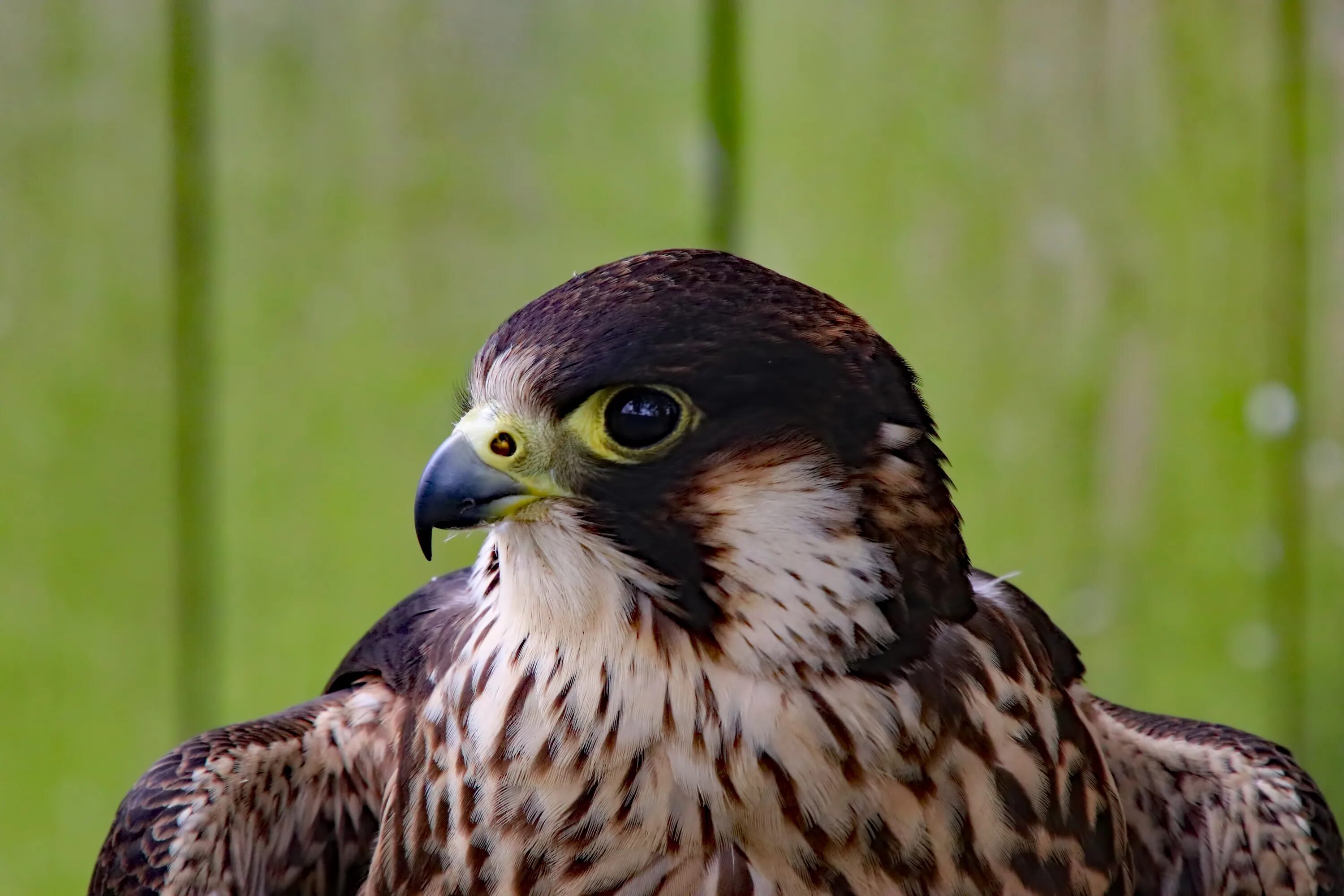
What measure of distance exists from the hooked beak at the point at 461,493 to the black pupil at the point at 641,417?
102 mm

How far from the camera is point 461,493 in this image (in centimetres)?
115

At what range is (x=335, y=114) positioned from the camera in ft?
6.81

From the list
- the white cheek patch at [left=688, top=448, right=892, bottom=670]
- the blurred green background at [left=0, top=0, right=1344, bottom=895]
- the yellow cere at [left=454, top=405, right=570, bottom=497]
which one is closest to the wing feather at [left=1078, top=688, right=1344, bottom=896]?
the white cheek patch at [left=688, top=448, right=892, bottom=670]

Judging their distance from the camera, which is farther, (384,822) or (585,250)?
(585,250)

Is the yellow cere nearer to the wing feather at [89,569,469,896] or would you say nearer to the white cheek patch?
the white cheek patch

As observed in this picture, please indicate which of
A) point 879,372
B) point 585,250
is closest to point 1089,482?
point 585,250

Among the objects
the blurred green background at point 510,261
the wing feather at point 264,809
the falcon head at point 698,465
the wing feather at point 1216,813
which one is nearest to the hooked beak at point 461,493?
the falcon head at point 698,465

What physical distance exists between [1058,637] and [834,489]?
1.49ft

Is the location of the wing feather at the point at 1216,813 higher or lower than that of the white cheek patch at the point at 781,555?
lower

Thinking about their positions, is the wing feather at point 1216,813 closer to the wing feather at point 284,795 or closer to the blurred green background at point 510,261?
the blurred green background at point 510,261

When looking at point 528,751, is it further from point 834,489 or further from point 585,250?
point 585,250

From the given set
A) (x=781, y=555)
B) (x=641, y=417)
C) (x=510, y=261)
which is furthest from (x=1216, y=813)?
(x=510, y=261)

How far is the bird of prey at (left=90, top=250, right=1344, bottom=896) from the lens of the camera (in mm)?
1160

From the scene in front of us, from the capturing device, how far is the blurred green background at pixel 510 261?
6.77ft
